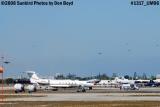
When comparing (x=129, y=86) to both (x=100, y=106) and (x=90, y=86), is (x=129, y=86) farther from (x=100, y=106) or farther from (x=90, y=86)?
(x=100, y=106)

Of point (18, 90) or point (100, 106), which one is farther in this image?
point (18, 90)

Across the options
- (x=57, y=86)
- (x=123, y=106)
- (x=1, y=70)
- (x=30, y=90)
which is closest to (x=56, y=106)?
(x=123, y=106)

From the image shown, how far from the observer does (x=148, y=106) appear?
60531 mm

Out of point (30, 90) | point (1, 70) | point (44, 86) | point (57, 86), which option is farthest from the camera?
point (44, 86)

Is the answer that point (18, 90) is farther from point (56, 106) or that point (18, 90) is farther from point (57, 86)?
point (56, 106)

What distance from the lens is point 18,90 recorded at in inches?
5418

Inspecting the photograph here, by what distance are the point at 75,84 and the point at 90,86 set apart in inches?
193

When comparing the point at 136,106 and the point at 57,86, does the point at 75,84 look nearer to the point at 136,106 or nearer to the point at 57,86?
the point at 57,86

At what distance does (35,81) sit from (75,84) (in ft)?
68.7

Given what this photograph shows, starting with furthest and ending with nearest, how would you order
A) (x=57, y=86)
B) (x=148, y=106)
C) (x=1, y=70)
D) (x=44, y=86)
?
(x=44, y=86) → (x=57, y=86) → (x=148, y=106) → (x=1, y=70)

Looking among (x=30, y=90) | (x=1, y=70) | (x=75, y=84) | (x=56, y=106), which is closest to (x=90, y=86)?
(x=75, y=84)

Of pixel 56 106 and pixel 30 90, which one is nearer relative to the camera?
pixel 56 106

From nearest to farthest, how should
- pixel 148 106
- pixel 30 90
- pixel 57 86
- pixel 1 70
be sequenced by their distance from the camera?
pixel 1 70, pixel 148 106, pixel 30 90, pixel 57 86

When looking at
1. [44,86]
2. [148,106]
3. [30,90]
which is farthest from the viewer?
[44,86]
